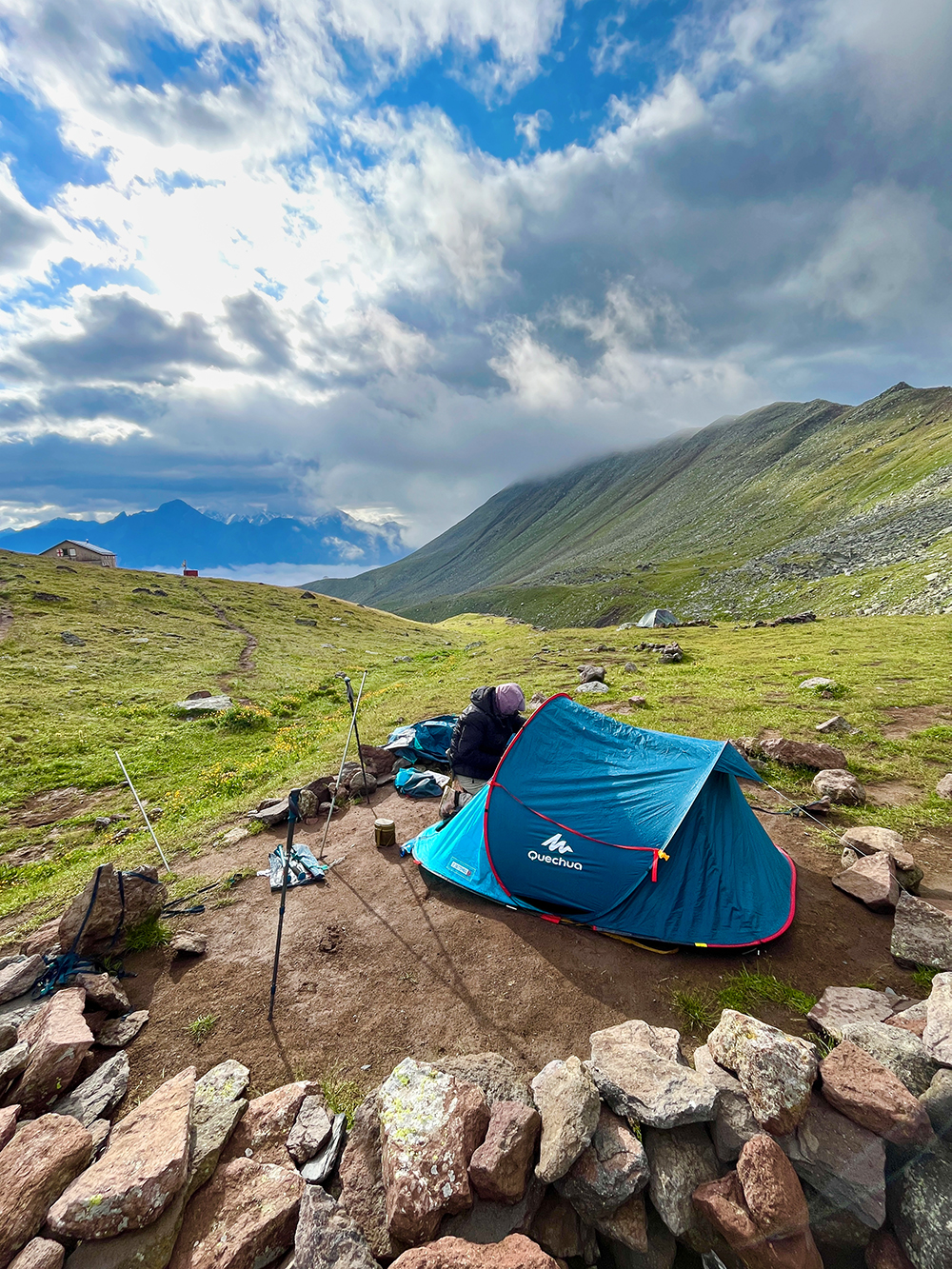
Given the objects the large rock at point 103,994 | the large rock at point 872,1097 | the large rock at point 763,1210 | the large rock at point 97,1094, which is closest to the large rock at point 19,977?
the large rock at point 103,994

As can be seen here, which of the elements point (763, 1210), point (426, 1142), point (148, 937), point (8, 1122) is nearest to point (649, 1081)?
point (763, 1210)

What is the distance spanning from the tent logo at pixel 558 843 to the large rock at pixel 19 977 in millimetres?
8500

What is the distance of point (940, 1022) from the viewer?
539 cm

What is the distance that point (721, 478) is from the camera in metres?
183

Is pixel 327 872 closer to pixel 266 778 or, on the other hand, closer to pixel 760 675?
pixel 266 778

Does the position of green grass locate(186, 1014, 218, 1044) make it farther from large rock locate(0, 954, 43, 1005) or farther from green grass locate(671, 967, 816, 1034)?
green grass locate(671, 967, 816, 1034)

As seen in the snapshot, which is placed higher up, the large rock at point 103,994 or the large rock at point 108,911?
the large rock at point 108,911

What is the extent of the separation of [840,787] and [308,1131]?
13.1 m

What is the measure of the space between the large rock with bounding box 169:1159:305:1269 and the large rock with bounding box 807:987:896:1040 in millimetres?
6554

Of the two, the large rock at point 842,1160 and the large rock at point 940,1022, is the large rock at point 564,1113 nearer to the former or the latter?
the large rock at point 842,1160

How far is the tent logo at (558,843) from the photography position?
926cm

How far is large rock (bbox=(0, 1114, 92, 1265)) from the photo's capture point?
4473 millimetres

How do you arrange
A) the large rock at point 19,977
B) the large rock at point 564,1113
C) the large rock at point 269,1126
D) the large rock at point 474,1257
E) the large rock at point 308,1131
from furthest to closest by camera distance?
1. the large rock at point 19,977
2. the large rock at point 269,1126
3. the large rock at point 308,1131
4. the large rock at point 564,1113
5. the large rock at point 474,1257

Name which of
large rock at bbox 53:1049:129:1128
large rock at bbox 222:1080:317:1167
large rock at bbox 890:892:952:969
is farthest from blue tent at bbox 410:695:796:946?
large rock at bbox 53:1049:129:1128
